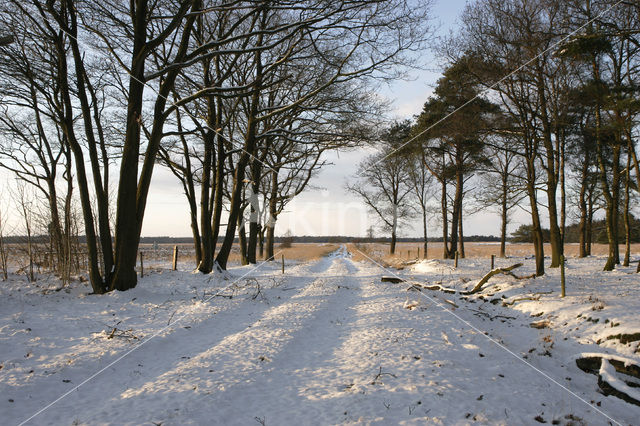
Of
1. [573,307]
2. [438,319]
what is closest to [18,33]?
[438,319]

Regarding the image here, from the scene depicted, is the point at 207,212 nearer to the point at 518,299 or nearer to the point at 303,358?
the point at 303,358

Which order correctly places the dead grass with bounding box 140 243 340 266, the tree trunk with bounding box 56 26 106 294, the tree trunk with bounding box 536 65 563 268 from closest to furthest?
the tree trunk with bounding box 56 26 106 294, the tree trunk with bounding box 536 65 563 268, the dead grass with bounding box 140 243 340 266

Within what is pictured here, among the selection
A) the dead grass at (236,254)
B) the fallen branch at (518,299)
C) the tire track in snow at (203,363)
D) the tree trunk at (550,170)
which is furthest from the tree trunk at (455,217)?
the tire track in snow at (203,363)

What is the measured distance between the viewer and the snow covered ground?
3.49 metres

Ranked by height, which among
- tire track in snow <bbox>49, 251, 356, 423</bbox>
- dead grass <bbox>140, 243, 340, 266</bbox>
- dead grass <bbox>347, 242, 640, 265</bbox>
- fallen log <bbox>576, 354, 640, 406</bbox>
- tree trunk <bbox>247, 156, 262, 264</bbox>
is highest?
tree trunk <bbox>247, 156, 262, 264</bbox>

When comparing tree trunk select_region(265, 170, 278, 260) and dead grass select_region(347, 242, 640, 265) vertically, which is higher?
tree trunk select_region(265, 170, 278, 260)

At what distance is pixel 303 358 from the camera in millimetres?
4980

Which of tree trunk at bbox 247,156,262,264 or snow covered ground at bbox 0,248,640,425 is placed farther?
tree trunk at bbox 247,156,262,264

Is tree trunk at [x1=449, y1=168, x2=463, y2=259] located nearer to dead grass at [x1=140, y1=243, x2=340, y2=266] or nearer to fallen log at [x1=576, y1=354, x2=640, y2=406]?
dead grass at [x1=140, y1=243, x2=340, y2=266]

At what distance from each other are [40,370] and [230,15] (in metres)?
12.3

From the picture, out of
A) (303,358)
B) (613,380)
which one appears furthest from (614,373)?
(303,358)

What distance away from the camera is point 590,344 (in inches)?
233

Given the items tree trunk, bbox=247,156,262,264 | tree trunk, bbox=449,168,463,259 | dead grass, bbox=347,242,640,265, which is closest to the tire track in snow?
tree trunk, bbox=247,156,262,264

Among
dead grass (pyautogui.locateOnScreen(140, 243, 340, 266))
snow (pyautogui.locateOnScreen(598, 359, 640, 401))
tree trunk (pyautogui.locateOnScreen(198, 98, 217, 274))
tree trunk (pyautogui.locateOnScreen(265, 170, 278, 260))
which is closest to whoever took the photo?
snow (pyautogui.locateOnScreen(598, 359, 640, 401))
